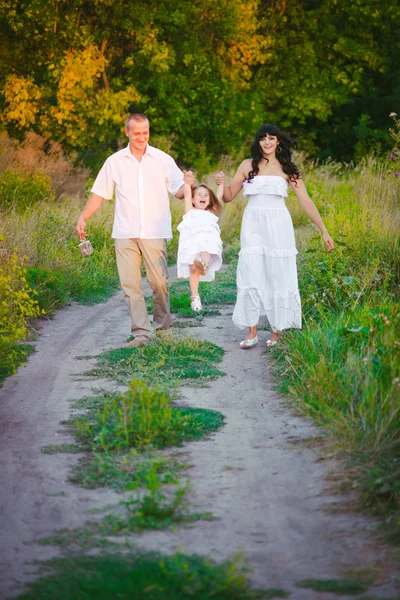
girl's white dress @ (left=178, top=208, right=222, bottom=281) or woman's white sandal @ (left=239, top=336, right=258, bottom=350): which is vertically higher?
girl's white dress @ (left=178, top=208, right=222, bottom=281)

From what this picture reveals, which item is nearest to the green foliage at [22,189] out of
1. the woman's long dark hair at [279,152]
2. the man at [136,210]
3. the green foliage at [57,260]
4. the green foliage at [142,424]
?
the green foliage at [57,260]

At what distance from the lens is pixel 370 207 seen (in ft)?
37.5

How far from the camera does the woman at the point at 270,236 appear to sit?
8117mm

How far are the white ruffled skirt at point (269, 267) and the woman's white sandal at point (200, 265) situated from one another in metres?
1.54

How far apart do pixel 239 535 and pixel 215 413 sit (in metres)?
1.96

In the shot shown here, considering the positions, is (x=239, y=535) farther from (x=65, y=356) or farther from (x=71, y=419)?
(x=65, y=356)

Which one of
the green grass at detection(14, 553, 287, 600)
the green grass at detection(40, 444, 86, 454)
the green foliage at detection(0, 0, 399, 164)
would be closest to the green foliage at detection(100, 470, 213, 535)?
the green grass at detection(14, 553, 287, 600)

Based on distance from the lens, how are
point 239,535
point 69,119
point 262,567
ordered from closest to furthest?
point 262,567 < point 239,535 < point 69,119

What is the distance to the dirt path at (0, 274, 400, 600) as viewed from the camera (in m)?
3.86

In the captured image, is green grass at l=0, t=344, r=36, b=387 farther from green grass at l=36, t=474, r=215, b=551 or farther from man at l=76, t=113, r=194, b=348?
green grass at l=36, t=474, r=215, b=551

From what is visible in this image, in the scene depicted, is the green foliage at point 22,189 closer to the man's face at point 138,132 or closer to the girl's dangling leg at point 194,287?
the girl's dangling leg at point 194,287

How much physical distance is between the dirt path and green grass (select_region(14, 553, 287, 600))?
11cm

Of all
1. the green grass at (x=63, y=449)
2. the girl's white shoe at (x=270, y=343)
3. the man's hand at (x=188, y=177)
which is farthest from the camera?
the man's hand at (x=188, y=177)

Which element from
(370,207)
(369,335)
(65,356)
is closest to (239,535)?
(369,335)
